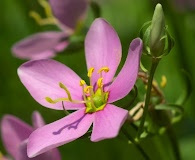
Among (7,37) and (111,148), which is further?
(7,37)

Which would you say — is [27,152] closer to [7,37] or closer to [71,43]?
[71,43]

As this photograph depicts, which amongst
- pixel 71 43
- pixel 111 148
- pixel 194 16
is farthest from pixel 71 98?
pixel 194 16

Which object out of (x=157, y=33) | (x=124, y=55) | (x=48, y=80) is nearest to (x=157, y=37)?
(x=157, y=33)

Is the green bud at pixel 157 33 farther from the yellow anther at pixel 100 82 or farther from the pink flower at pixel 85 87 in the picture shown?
the yellow anther at pixel 100 82

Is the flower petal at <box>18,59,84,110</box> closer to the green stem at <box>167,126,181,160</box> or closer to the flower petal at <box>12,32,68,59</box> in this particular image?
the green stem at <box>167,126,181,160</box>

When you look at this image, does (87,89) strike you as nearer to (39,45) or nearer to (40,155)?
(40,155)

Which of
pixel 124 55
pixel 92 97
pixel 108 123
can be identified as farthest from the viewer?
pixel 124 55
